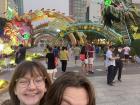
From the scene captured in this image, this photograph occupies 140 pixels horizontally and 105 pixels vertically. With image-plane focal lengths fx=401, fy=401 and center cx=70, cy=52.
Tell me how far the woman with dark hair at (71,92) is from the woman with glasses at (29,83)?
1.62ft

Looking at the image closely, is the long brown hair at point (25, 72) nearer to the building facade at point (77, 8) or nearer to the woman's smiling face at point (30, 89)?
the woman's smiling face at point (30, 89)

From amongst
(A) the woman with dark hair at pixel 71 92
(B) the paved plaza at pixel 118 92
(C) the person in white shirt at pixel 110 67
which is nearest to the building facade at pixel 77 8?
(B) the paved plaza at pixel 118 92

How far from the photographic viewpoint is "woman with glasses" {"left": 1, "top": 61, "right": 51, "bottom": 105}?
2271mm

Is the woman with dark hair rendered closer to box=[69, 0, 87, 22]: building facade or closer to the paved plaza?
the paved plaza

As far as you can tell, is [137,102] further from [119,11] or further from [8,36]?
[8,36]

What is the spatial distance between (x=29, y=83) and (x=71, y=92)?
0.60m

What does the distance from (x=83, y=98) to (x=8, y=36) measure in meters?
41.6

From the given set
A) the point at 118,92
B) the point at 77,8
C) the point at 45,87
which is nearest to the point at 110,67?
the point at 118,92

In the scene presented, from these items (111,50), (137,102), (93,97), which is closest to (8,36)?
(111,50)

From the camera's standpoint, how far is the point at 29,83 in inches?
90.0

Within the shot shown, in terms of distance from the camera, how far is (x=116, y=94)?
11.4m

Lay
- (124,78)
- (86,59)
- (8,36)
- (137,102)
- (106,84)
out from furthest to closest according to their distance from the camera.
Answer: (8,36) → (86,59) → (124,78) → (106,84) → (137,102)

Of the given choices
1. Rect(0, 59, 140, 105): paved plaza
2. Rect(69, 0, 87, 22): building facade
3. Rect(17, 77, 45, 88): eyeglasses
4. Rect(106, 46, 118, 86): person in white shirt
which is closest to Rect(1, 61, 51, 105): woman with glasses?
Rect(17, 77, 45, 88): eyeglasses

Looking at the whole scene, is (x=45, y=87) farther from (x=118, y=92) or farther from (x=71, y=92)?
(x=118, y=92)
